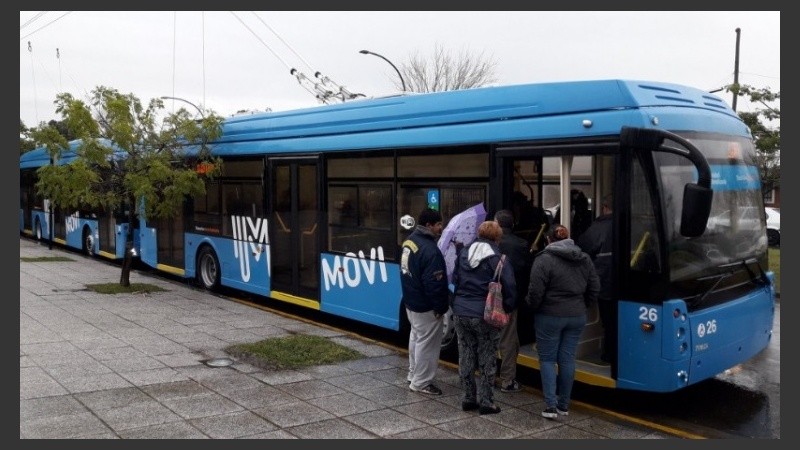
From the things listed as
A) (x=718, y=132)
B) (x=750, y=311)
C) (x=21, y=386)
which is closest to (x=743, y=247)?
(x=750, y=311)

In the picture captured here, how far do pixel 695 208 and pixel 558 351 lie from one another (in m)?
1.73

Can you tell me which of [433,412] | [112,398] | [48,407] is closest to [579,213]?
[433,412]

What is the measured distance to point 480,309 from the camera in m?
6.71

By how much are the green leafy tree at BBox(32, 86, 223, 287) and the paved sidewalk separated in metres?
3.09

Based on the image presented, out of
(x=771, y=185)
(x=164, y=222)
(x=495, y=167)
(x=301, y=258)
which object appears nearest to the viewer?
(x=495, y=167)

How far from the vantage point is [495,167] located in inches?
321

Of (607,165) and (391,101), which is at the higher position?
(391,101)

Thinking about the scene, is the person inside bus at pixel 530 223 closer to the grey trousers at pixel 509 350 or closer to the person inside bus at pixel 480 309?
the grey trousers at pixel 509 350

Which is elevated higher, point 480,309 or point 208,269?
point 480,309

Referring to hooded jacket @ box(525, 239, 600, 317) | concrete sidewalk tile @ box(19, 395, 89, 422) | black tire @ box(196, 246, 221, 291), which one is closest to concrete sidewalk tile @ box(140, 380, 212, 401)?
concrete sidewalk tile @ box(19, 395, 89, 422)

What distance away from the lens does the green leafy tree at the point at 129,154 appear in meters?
13.1

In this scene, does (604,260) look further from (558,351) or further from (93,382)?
(93,382)

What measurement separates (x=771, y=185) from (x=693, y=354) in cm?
1302

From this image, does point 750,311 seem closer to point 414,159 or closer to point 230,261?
point 414,159
